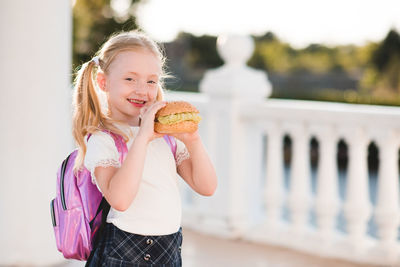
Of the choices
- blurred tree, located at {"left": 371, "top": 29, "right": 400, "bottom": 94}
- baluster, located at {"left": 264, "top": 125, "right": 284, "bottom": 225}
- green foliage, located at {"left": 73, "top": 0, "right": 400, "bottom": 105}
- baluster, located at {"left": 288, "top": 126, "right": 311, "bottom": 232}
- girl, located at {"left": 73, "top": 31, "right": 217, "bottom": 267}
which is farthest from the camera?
green foliage, located at {"left": 73, "top": 0, "right": 400, "bottom": 105}

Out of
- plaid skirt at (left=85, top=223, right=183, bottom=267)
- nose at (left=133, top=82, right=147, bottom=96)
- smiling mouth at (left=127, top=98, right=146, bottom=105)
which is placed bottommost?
plaid skirt at (left=85, top=223, right=183, bottom=267)

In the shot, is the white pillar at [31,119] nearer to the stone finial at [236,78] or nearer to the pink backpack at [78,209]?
the stone finial at [236,78]

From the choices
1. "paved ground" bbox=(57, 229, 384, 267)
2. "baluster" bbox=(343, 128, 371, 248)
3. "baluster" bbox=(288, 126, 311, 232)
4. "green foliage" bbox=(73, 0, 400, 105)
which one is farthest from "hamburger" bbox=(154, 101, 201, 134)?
"green foliage" bbox=(73, 0, 400, 105)

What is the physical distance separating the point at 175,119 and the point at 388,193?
2630mm

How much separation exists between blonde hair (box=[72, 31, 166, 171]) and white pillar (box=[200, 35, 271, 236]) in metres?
2.60

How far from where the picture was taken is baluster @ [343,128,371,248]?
13.6 feet

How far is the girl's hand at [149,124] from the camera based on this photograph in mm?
1812

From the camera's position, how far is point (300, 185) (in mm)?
4492

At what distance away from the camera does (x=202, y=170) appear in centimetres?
199

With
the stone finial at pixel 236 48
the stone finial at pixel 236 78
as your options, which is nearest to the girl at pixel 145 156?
the stone finial at pixel 236 78

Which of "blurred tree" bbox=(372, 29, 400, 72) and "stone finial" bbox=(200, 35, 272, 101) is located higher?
"blurred tree" bbox=(372, 29, 400, 72)

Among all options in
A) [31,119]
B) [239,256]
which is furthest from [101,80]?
[239,256]

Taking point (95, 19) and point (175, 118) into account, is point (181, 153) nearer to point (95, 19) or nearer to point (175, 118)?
point (175, 118)

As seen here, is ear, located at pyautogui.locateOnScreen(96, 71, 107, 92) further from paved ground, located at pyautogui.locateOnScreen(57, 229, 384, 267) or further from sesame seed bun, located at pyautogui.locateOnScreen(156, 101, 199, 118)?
paved ground, located at pyautogui.locateOnScreen(57, 229, 384, 267)
